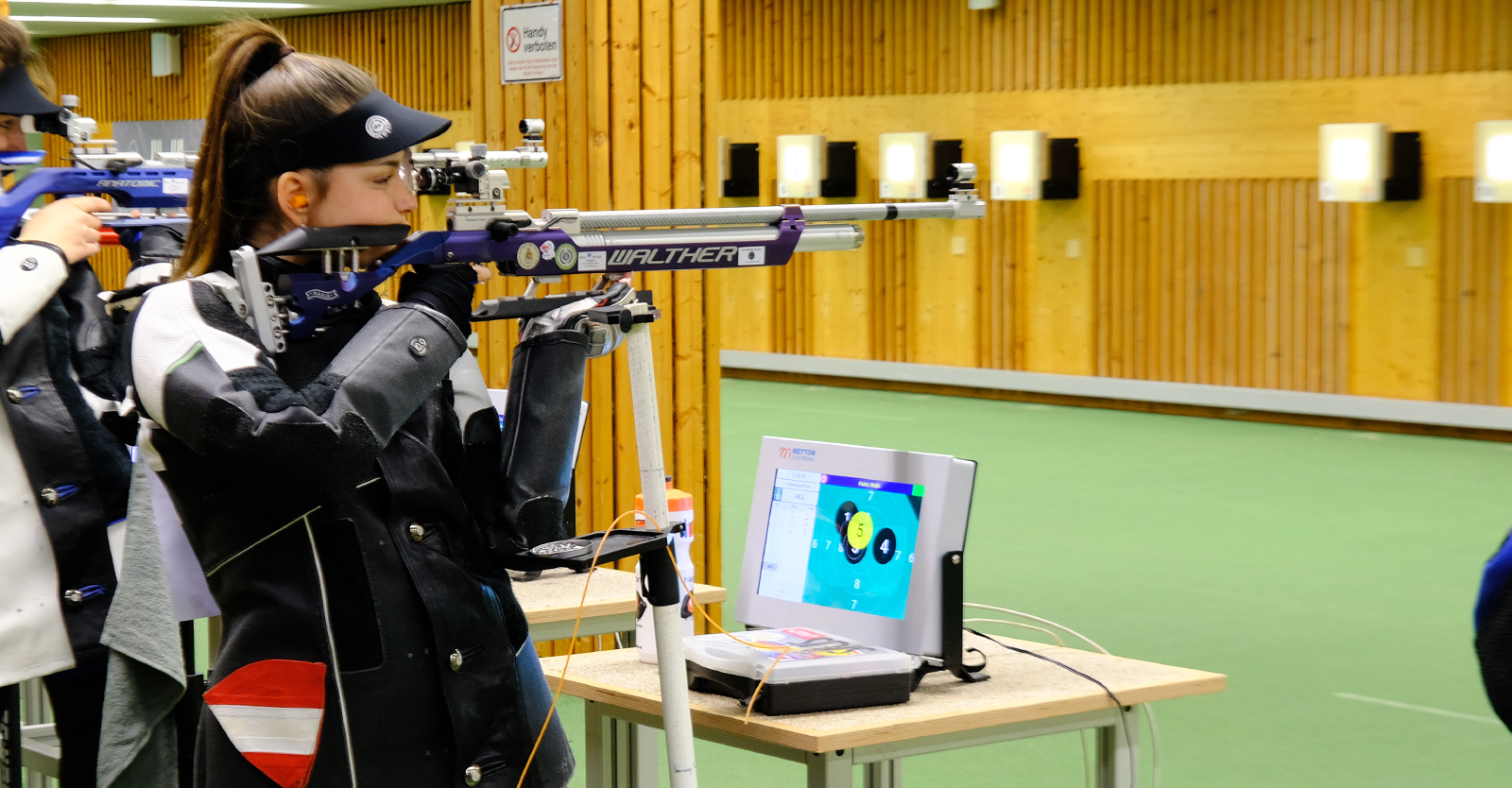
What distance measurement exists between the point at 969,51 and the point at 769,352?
10.1ft

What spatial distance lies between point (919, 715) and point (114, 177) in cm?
239

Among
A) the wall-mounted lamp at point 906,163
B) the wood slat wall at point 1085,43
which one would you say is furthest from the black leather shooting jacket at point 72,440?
the wall-mounted lamp at point 906,163

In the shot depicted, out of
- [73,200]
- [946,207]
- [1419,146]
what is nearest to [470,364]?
[73,200]

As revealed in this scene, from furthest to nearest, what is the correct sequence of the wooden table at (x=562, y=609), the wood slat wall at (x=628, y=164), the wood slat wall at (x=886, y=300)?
1. the wood slat wall at (x=886, y=300)
2. the wood slat wall at (x=628, y=164)
3. the wooden table at (x=562, y=609)

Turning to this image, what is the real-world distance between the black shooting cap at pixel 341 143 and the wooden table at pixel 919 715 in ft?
3.47

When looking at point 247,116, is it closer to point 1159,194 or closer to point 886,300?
point 1159,194

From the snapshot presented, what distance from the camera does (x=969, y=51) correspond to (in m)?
11.9

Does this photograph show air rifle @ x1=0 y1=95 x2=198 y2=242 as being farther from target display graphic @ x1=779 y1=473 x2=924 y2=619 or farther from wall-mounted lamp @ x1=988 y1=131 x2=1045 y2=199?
wall-mounted lamp @ x1=988 y1=131 x2=1045 y2=199

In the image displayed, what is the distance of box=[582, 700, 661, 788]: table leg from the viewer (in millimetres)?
2803

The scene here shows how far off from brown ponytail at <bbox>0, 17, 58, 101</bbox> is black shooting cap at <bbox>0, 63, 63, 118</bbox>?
0.05 feet

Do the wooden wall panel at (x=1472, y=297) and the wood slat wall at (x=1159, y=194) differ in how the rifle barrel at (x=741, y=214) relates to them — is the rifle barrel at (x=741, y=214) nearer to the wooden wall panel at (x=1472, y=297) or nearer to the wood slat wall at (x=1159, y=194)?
the wooden wall panel at (x=1472, y=297)

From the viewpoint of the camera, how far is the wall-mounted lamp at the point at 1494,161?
905cm

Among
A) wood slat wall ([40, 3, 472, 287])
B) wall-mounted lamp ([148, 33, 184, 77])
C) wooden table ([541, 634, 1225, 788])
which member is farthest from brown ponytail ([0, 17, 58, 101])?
wall-mounted lamp ([148, 33, 184, 77])

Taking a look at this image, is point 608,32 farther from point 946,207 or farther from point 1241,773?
point 1241,773
